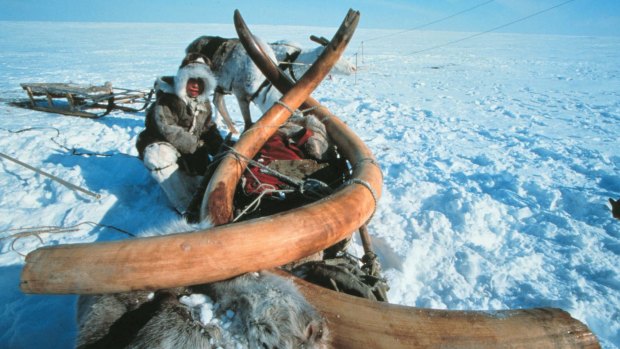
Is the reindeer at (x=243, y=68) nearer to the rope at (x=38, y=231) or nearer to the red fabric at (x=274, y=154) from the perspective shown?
the red fabric at (x=274, y=154)

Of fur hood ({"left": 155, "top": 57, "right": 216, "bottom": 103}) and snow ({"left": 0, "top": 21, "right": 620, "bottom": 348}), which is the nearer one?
snow ({"left": 0, "top": 21, "right": 620, "bottom": 348})

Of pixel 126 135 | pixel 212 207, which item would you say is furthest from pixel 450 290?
pixel 126 135

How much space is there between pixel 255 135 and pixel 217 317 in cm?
156

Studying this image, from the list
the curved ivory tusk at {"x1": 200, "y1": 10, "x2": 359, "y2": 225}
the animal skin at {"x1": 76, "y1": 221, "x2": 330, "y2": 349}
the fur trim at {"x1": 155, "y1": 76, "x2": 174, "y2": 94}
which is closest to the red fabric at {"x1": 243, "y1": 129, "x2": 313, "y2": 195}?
the curved ivory tusk at {"x1": 200, "y1": 10, "x2": 359, "y2": 225}

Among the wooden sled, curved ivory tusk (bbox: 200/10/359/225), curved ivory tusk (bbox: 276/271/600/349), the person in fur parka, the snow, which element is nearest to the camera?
curved ivory tusk (bbox: 276/271/600/349)

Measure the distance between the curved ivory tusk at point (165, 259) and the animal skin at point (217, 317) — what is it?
8 cm

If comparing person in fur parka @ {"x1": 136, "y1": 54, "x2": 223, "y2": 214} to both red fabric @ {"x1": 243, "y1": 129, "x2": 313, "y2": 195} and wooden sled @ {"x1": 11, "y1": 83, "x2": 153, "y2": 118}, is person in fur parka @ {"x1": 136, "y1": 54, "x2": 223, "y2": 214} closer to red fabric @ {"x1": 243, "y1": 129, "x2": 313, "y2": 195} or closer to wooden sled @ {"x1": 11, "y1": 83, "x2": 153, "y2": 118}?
red fabric @ {"x1": 243, "y1": 129, "x2": 313, "y2": 195}

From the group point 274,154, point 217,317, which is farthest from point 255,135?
point 217,317

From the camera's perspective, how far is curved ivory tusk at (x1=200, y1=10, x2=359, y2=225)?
1.77m

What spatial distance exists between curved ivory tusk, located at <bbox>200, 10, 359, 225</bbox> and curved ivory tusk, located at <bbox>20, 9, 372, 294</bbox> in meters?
0.48

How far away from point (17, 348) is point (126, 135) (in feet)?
14.0

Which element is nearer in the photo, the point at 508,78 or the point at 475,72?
the point at 508,78

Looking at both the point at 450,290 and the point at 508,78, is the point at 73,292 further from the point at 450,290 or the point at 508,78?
the point at 508,78

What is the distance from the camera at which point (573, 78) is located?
11.5 metres
